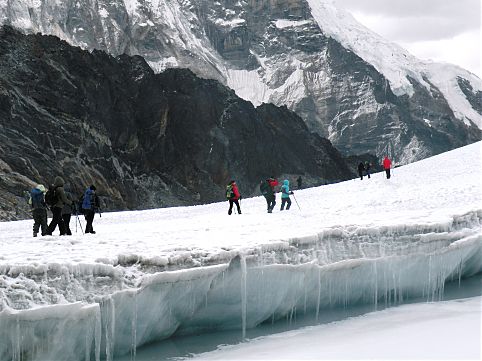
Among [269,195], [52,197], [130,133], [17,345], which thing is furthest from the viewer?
[130,133]

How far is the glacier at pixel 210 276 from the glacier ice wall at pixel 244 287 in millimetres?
23

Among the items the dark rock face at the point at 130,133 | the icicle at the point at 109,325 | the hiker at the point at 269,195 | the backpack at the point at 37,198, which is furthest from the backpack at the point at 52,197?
the dark rock face at the point at 130,133

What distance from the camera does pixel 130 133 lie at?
9050 centimetres

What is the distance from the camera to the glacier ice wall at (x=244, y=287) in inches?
447

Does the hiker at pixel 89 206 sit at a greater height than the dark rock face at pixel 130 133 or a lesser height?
lesser

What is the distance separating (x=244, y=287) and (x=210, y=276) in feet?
3.06

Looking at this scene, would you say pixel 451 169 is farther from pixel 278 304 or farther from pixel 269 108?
pixel 269 108

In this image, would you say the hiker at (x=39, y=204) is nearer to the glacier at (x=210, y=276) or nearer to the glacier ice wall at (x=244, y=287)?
the glacier at (x=210, y=276)

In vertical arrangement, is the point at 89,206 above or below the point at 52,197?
below

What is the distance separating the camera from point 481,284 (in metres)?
18.2

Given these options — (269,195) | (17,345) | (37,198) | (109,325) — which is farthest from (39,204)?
(269,195)

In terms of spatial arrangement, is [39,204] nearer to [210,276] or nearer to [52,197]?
[52,197]

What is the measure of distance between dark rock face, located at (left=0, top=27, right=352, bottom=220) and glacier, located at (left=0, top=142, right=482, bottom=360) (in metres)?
33.4

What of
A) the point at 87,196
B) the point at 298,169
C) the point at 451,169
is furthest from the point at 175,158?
the point at 87,196
